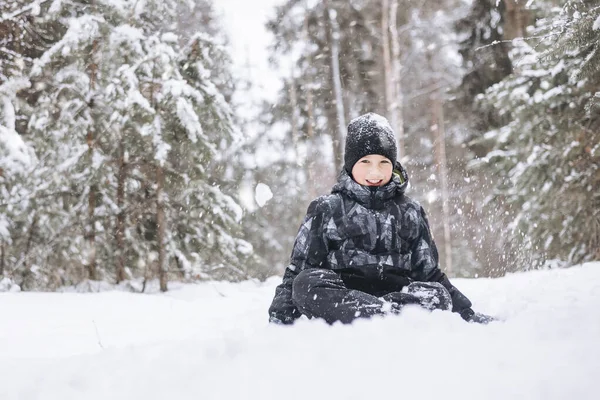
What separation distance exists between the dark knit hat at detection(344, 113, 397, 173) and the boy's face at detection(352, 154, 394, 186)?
39 mm

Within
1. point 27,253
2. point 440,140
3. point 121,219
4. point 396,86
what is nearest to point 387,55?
point 396,86

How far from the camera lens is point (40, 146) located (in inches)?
310

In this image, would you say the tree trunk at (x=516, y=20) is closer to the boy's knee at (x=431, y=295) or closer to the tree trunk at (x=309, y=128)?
the tree trunk at (x=309, y=128)

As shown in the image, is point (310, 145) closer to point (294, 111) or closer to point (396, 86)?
point (294, 111)

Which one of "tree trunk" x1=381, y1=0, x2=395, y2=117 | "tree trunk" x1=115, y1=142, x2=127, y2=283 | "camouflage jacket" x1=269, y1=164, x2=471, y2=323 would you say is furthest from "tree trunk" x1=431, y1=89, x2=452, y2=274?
"camouflage jacket" x1=269, y1=164, x2=471, y2=323

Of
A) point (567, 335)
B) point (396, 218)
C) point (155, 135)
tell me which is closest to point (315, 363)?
point (567, 335)

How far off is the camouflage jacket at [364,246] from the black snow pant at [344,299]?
22 centimetres

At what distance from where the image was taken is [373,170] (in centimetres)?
294

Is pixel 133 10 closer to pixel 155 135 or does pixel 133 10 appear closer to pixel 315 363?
pixel 155 135

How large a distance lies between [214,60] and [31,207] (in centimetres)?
407

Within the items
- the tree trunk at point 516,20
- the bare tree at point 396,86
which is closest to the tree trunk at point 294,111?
the bare tree at point 396,86

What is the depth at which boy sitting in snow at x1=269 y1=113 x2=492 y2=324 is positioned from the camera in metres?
2.51

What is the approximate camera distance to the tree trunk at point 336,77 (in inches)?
497

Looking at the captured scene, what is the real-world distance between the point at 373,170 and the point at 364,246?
20.1 inches
